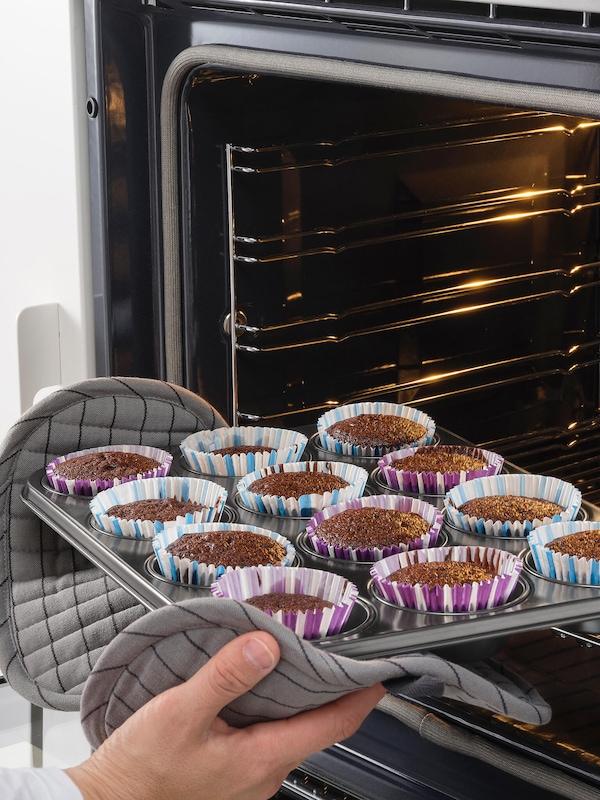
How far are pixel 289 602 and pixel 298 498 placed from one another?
0.82 feet

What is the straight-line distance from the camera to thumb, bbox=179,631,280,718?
893 millimetres

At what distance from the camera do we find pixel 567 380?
1.91 m

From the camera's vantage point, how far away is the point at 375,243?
5.56 ft

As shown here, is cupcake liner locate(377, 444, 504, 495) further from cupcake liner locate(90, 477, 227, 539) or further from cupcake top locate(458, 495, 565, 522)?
cupcake liner locate(90, 477, 227, 539)

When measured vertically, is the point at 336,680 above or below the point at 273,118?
below

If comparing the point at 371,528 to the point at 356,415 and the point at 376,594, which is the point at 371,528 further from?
the point at 356,415

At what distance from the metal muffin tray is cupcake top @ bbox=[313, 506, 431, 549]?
2cm

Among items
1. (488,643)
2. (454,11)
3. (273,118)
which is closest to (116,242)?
(273,118)

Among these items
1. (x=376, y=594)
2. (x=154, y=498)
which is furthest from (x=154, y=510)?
(x=376, y=594)

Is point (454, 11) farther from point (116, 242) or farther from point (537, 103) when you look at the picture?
point (116, 242)

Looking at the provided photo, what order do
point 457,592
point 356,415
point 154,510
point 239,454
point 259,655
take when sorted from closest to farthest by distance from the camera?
1. point 259,655
2. point 457,592
3. point 154,510
4. point 239,454
5. point 356,415

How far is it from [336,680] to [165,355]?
2.45ft

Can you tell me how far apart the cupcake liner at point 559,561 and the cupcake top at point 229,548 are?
0.79ft

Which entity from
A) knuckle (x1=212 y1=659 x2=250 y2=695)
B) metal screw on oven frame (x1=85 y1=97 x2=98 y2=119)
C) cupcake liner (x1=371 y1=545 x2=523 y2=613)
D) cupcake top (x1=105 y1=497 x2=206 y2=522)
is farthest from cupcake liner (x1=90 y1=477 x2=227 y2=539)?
metal screw on oven frame (x1=85 y1=97 x2=98 y2=119)
